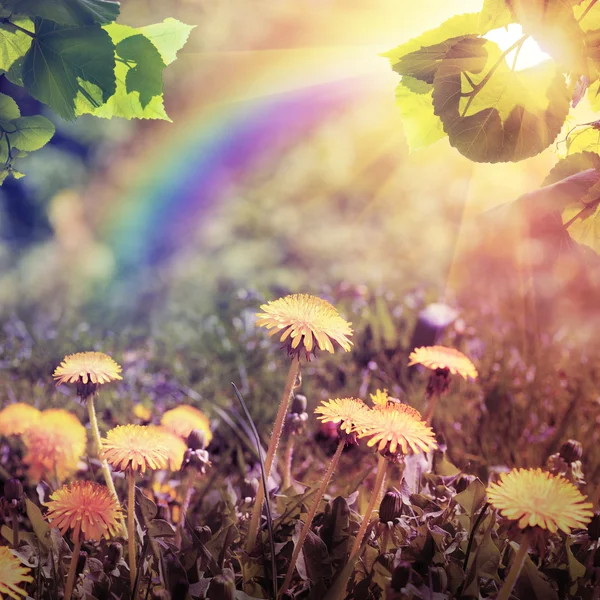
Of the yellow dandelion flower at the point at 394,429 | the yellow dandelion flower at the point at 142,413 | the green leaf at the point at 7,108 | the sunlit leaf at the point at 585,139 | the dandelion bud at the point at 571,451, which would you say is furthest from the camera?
the yellow dandelion flower at the point at 142,413

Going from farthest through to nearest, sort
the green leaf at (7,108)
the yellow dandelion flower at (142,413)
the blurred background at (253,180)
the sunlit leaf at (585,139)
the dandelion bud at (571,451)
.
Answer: the blurred background at (253,180), the yellow dandelion flower at (142,413), the dandelion bud at (571,451), the sunlit leaf at (585,139), the green leaf at (7,108)

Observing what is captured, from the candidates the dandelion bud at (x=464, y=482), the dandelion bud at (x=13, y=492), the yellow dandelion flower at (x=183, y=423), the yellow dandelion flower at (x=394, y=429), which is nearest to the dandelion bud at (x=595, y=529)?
the dandelion bud at (x=464, y=482)

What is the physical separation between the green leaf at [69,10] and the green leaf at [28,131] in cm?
17

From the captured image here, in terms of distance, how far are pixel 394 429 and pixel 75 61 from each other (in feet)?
1.77

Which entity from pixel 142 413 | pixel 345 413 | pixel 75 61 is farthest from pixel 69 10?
pixel 142 413

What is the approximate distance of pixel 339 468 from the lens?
67.4 inches

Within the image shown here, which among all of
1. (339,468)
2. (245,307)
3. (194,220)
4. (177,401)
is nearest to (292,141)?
(194,220)

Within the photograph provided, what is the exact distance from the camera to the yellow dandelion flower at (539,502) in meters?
0.60

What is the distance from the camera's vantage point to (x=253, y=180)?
195 inches

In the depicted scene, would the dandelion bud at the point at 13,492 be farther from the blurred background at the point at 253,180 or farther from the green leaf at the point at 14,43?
the blurred background at the point at 253,180

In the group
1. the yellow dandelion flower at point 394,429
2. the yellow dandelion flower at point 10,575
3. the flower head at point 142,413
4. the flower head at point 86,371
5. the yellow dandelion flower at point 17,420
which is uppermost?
the flower head at point 86,371

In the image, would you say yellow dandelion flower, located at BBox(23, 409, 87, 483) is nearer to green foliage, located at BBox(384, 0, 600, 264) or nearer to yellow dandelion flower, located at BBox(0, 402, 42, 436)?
yellow dandelion flower, located at BBox(0, 402, 42, 436)

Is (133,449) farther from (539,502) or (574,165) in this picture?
(574,165)

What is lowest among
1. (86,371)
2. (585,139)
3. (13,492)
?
(13,492)
